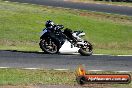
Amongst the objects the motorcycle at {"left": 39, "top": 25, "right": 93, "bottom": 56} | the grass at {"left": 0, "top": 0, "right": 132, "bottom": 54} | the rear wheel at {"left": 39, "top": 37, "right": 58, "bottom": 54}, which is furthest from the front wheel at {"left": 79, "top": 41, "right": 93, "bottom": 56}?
the grass at {"left": 0, "top": 0, "right": 132, "bottom": 54}

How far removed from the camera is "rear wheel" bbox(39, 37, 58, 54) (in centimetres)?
A: 2239

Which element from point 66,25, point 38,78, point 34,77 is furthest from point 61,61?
point 66,25

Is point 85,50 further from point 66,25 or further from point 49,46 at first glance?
point 66,25

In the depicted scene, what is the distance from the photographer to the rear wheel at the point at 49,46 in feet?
73.5

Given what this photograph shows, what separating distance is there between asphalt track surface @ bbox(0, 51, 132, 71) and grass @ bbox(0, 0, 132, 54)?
6427 mm

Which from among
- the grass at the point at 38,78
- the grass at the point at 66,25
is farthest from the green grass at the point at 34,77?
the grass at the point at 66,25

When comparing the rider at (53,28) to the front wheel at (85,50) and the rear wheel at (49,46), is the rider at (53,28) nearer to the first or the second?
the rear wheel at (49,46)

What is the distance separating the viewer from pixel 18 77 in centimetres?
1655

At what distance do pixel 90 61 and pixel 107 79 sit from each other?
745cm

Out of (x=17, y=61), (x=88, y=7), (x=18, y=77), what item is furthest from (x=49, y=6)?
(x=18, y=77)

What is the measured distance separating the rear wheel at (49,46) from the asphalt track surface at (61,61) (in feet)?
1.16

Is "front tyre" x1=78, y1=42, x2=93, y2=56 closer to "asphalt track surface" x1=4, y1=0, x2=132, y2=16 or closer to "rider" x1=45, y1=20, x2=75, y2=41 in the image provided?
"rider" x1=45, y1=20, x2=75, y2=41

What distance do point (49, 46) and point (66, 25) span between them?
1315cm

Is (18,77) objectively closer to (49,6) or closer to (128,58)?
(128,58)
